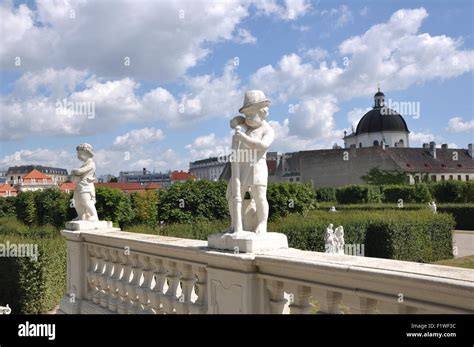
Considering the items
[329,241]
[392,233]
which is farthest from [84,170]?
[392,233]

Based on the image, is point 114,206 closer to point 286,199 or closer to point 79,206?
point 286,199

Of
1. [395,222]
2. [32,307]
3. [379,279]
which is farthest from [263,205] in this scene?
[395,222]

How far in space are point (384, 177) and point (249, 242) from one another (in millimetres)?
65391

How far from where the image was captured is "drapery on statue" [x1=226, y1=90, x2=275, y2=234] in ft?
14.1

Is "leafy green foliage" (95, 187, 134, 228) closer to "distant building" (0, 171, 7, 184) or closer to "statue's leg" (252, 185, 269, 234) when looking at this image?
"statue's leg" (252, 185, 269, 234)

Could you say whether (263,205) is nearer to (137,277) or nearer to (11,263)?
(137,277)

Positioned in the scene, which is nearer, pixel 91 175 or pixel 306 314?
pixel 306 314

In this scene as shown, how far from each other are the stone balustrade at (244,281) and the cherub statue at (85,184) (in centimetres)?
61

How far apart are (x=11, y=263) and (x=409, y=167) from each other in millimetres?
69322

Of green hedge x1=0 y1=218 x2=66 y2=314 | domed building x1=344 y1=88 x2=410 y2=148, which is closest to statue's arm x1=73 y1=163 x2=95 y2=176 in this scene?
green hedge x1=0 y1=218 x2=66 y2=314

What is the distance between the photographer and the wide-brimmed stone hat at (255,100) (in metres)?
4.30

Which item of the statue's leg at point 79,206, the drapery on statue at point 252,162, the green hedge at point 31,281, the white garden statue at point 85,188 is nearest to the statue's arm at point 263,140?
the drapery on statue at point 252,162

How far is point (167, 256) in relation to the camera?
5137 millimetres

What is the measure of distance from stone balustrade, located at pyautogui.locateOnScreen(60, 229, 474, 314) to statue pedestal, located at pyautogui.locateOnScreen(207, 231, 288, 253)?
0.33ft
